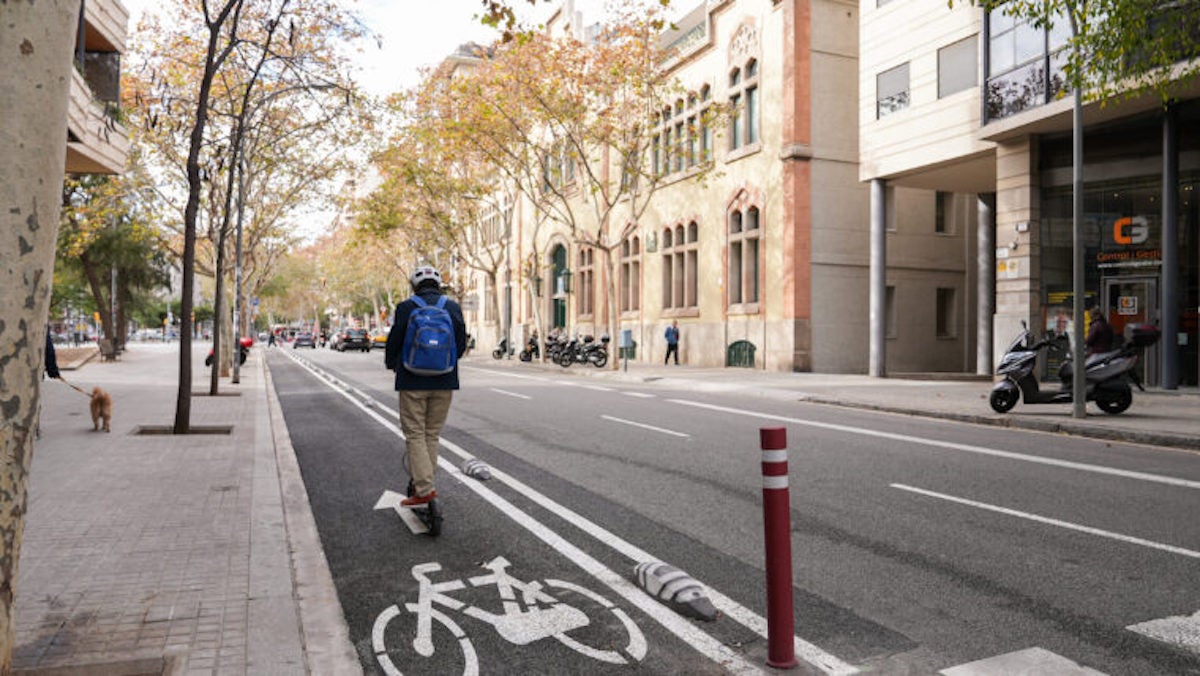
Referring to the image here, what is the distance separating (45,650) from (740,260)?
2799 centimetres

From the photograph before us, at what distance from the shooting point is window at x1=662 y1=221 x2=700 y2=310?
3291 centimetres

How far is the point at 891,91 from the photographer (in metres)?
23.7

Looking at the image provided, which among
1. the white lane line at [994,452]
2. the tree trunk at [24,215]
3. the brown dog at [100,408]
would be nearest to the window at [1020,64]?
the white lane line at [994,452]

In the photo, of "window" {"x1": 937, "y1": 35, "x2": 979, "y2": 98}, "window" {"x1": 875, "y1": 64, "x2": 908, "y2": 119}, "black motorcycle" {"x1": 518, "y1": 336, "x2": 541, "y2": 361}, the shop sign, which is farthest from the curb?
"black motorcycle" {"x1": 518, "y1": 336, "x2": 541, "y2": 361}

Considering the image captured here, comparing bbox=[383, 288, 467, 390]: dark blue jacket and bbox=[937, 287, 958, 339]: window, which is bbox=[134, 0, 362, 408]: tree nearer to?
bbox=[383, 288, 467, 390]: dark blue jacket

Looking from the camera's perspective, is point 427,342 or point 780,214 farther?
point 780,214

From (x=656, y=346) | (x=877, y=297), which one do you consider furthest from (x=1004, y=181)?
(x=656, y=346)

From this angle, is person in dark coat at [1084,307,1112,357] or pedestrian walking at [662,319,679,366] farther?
pedestrian walking at [662,319,679,366]

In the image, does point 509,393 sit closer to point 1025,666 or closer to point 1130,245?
point 1130,245

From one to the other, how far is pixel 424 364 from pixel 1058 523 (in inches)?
184

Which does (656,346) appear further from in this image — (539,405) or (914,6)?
(539,405)

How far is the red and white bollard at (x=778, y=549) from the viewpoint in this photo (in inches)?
139

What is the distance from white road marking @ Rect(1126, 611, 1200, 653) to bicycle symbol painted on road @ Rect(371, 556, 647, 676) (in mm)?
2364

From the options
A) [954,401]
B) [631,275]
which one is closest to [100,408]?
[954,401]
